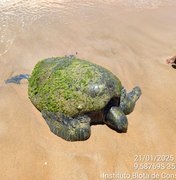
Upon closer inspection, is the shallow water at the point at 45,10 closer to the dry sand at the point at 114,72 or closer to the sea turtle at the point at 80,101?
the dry sand at the point at 114,72

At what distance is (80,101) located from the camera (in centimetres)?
411

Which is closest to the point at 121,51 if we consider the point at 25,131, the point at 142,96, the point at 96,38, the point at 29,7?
the point at 96,38

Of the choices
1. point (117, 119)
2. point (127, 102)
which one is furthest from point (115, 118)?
point (127, 102)

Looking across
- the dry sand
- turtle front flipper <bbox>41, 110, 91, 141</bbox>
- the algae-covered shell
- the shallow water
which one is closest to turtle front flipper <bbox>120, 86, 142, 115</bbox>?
the dry sand

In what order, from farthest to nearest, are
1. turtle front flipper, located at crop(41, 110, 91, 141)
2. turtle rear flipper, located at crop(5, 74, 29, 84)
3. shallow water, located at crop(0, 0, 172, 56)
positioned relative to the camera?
shallow water, located at crop(0, 0, 172, 56) < turtle rear flipper, located at crop(5, 74, 29, 84) < turtle front flipper, located at crop(41, 110, 91, 141)

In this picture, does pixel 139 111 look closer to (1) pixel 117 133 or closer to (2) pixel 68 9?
(1) pixel 117 133

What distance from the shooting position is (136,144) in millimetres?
4078

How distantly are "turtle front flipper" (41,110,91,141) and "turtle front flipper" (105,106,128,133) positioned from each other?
13.1 inches

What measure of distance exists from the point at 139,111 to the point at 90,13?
4588 mm

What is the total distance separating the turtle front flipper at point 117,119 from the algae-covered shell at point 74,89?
19 cm

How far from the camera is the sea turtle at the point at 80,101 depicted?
4086 mm

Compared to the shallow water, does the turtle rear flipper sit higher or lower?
lower

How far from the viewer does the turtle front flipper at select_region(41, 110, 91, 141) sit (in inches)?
160

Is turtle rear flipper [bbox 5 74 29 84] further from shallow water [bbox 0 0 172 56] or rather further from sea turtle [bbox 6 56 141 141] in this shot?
shallow water [bbox 0 0 172 56]
